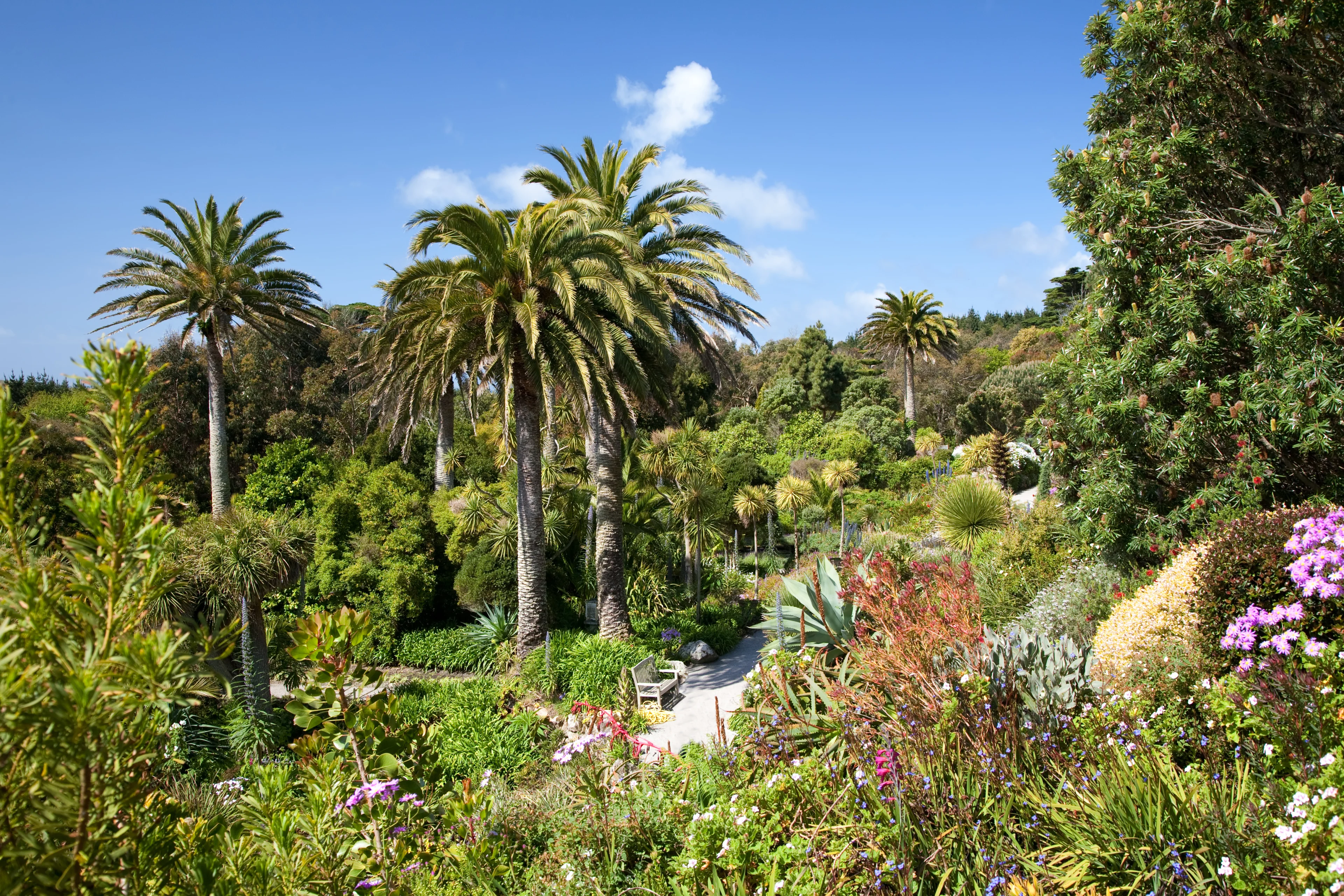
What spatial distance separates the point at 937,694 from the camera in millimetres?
4383

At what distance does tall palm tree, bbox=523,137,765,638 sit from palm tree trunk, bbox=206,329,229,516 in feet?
30.7

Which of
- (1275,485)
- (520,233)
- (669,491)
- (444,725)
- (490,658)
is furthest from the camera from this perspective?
(669,491)

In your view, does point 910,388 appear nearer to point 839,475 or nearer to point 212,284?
point 839,475

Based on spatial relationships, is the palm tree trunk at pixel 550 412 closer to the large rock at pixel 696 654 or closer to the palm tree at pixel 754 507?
the large rock at pixel 696 654

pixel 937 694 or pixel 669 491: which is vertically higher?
pixel 669 491

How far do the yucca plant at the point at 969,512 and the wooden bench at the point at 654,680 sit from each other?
18.6 ft

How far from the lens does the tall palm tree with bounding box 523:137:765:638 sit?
1288cm

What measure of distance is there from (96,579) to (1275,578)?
6.41 meters

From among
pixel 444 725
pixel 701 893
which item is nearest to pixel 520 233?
pixel 444 725

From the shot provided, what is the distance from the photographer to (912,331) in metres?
34.9

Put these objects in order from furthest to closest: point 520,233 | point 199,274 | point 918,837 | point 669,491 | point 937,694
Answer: point 669,491, point 199,274, point 520,233, point 937,694, point 918,837

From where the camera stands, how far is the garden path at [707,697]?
9222mm

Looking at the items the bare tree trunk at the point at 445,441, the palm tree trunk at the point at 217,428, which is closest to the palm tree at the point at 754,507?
the bare tree trunk at the point at 445,441

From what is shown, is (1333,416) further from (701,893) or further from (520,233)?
(520,233)
